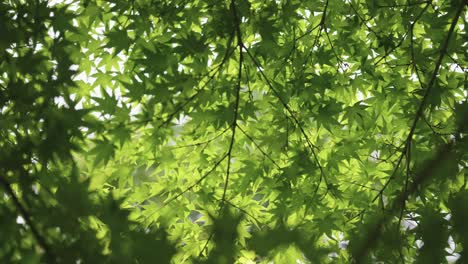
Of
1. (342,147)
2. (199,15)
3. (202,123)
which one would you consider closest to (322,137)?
(342,147)

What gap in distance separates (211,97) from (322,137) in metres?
0.66

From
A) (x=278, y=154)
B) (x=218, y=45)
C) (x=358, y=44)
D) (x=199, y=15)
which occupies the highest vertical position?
(x=358, y=44)

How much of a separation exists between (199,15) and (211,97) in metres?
0.34

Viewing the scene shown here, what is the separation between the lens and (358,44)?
1.91 metres

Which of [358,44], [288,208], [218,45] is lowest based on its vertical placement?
[288,208]

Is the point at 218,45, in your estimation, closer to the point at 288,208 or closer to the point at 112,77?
the point at 112,77

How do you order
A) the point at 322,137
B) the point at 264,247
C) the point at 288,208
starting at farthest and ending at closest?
the point at 322,137 < the point at 288,208 < the point at 264,247

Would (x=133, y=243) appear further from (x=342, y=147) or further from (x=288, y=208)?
(x=342, y=147)

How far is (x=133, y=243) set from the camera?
49 cm

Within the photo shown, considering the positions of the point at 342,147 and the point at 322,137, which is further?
the point at 322,137

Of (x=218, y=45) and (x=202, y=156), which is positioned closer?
(x=218, y=45)

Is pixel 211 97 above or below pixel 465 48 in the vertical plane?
below

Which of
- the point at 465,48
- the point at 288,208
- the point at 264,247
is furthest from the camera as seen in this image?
the point at 288,208

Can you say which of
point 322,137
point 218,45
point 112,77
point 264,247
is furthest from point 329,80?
point 264,247
